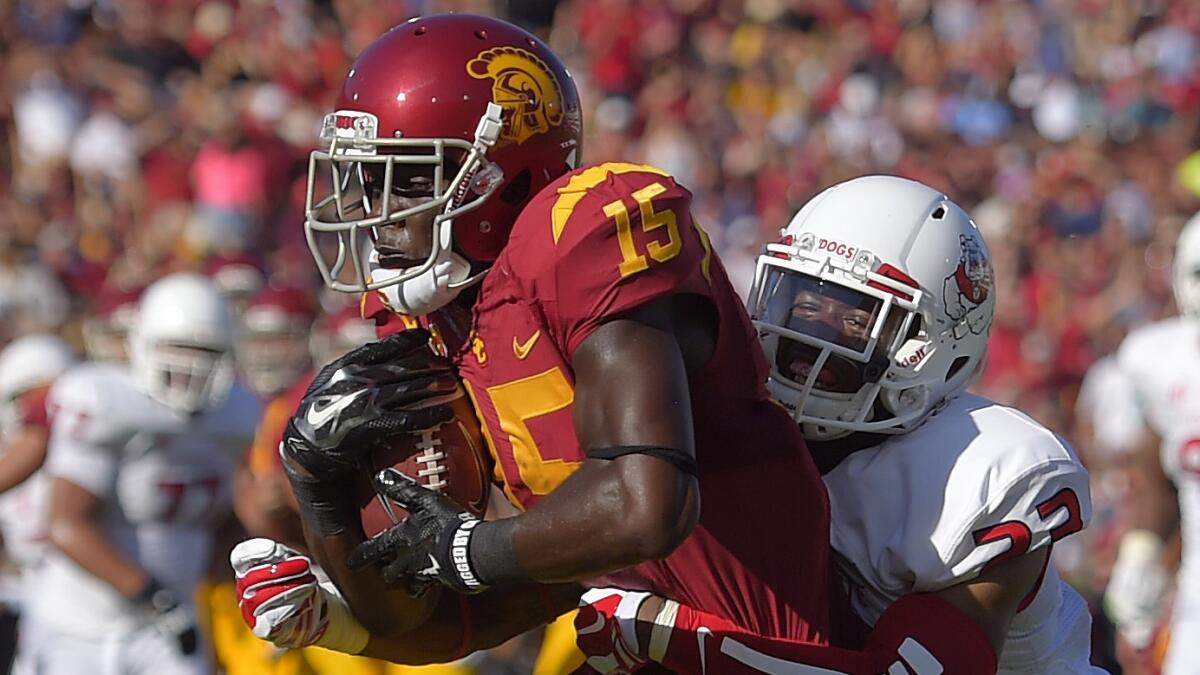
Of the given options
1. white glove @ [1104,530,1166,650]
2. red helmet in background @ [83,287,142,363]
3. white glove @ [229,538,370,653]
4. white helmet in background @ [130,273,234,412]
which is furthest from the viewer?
red helmet in background @ [83,287,142,363]

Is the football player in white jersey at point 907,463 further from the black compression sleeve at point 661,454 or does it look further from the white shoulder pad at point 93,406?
the white shoulder pad at point 93,406

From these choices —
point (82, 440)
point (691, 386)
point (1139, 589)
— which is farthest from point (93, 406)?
point (691, 386)

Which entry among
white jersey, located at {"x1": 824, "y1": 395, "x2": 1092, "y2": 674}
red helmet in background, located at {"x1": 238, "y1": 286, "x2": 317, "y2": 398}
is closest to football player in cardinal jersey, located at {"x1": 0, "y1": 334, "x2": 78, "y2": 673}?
red helmet in background, located at {"x1": 238, "y1": 286, "x2": 317, "y2": 398}

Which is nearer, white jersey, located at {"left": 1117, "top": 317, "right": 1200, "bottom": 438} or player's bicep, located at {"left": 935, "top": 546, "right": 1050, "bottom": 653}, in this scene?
player's bicep, located at {"left": 935, "top": 546, "right": 1050, "bottom": 653}

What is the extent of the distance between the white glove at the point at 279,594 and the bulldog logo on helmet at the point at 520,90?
2.73 feet

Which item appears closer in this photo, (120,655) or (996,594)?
(996,594)

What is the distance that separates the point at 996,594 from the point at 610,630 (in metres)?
0.65

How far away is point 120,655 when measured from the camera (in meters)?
6.33

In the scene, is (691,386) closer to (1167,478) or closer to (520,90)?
(520,90)

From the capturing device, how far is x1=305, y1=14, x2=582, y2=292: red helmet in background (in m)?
2.97

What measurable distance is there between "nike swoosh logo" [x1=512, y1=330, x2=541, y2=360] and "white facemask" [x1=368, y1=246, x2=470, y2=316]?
20 cm

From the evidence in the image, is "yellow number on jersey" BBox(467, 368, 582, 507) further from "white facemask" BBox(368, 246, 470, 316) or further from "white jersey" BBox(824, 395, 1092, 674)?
"white jersey" BBox(824, 395, 1092, 674)

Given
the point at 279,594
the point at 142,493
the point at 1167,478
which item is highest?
the point at 279,594

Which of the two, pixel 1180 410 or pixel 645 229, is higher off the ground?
pixel 645 229
